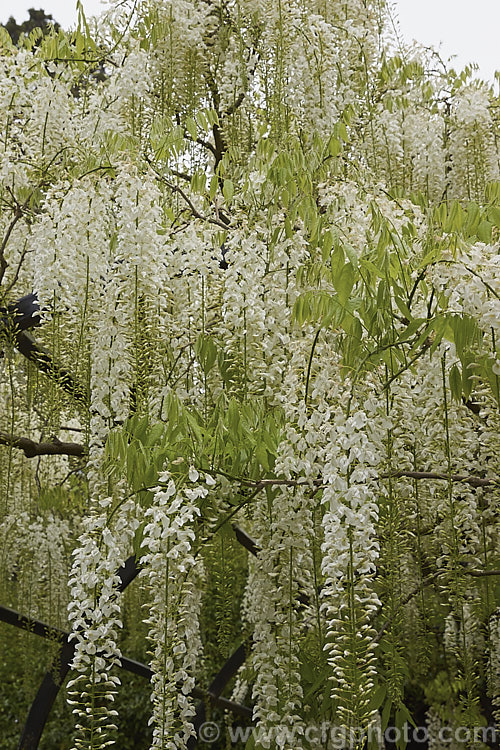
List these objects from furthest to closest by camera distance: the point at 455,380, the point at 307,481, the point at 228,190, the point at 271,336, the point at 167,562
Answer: the point at 228,190 < the point at 271,336 < the point at 307,481 < the point at 455,380 < the point at 167,562

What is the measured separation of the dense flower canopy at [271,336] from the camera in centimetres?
261

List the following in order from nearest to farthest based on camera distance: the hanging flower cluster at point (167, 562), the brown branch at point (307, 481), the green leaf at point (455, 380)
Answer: the hanging flower cluster at point (167, 562), the green leaf at point (455, 380), the brown branch at point (307, 481)

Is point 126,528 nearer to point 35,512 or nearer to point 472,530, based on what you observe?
point 472,530

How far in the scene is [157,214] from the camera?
3.51m

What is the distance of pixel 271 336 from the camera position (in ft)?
11.1

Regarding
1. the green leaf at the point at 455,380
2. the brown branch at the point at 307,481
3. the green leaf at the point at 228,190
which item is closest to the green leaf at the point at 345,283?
the green leaf at the point at 455,380

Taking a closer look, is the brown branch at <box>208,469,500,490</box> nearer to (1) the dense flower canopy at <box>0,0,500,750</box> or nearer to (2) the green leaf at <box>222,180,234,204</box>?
(1) the dense flower canopy at <box>0,0,500,750</box>

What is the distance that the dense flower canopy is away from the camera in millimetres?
2605

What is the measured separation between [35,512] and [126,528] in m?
3.55

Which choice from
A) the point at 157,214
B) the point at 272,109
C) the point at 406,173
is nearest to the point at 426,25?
the point at 406,173

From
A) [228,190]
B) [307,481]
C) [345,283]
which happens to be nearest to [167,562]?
[307,481]

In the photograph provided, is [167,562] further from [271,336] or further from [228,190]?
[228,190]

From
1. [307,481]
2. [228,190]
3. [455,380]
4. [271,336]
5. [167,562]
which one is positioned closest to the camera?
[167,562]

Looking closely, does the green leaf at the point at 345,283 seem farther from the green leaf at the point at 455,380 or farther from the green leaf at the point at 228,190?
the green leaf at the point at 228,190
